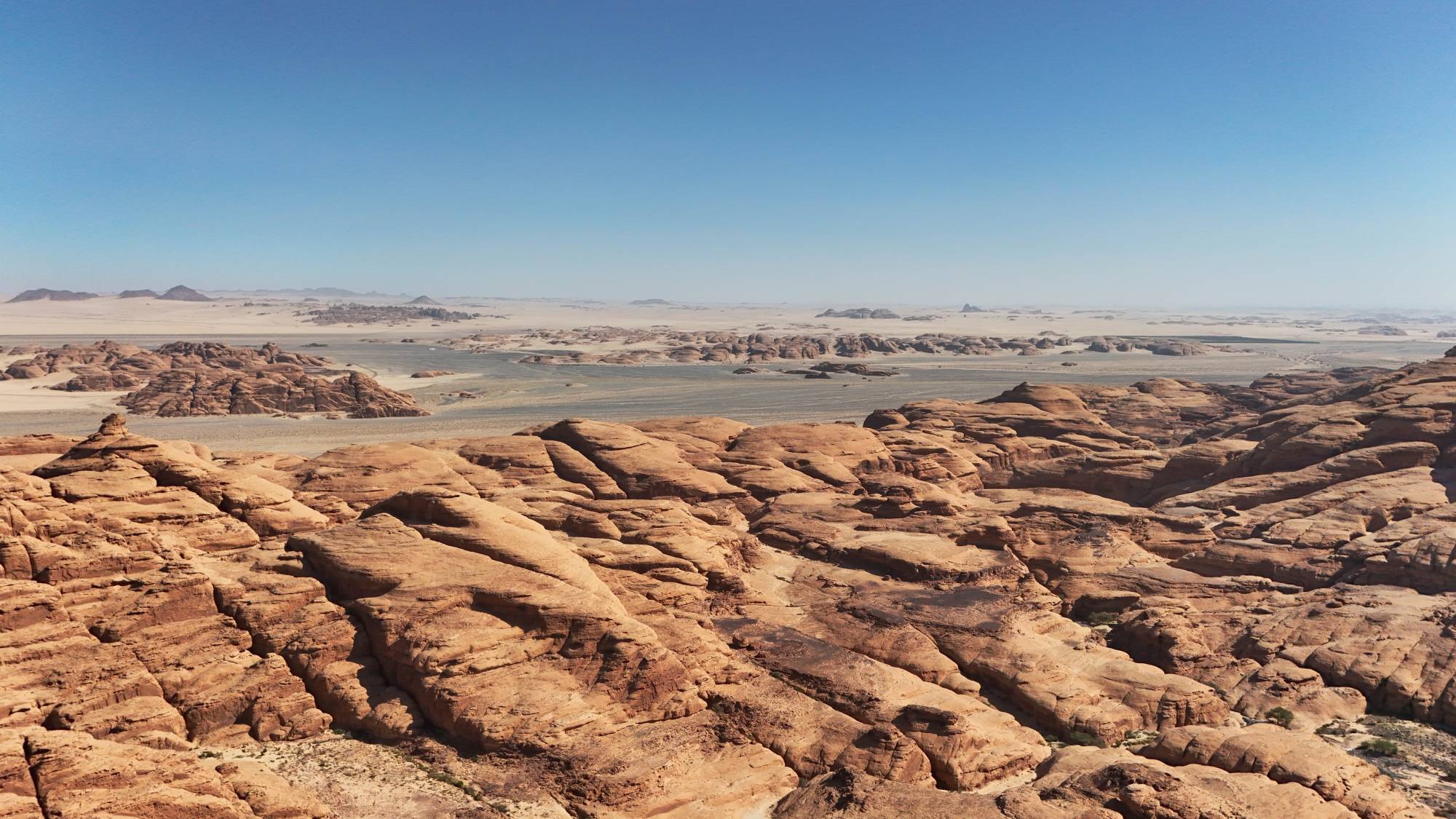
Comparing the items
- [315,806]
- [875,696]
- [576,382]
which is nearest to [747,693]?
[875,696]

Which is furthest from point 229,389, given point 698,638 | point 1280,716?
point 1280,716

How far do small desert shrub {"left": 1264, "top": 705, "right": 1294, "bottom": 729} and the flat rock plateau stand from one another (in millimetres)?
128

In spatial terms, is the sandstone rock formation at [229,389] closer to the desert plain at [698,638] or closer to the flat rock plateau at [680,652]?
the desert plain at [698,638]

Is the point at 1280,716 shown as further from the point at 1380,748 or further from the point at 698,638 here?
the point at 698,638

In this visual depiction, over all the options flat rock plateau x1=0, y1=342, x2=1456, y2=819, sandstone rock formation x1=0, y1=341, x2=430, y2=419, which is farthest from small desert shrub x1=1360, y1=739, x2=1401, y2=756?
sandstone rock formation x1=0, y1=341, x2=430, y2=419

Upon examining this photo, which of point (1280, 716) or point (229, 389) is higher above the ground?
point (229, 389)

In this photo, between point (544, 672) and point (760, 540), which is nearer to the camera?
point (544, 672)

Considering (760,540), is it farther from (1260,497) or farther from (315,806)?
(1260,497)

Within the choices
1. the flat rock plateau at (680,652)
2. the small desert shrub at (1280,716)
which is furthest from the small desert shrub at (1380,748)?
the small desert shrub at (1280,716)

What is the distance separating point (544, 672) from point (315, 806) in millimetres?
6858

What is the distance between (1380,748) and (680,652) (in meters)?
21.3

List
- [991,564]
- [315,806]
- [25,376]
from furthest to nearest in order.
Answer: [25,376], [991,564], [315,806]

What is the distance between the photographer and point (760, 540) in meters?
44.4

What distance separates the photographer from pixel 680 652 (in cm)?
2792
